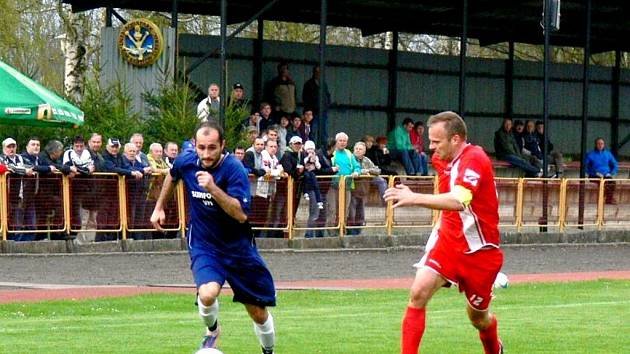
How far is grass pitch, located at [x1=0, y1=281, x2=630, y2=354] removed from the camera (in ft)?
39.3

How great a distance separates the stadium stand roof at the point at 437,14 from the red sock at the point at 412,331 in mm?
21322

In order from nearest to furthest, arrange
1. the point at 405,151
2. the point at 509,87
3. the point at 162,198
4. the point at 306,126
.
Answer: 1. the point at 162,198
2. the point at 306,126
3. the point at 405,151
4. the point at 509,87

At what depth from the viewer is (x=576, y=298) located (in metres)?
17.8

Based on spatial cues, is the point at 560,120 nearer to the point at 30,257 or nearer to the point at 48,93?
the point at 30,257

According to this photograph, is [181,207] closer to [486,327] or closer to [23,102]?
[23,102]

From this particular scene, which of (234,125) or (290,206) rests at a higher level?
(234,125)

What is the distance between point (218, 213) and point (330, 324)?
3549 millimetres

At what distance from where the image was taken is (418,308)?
10086 mm

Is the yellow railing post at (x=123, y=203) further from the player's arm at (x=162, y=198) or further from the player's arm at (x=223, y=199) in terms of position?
the player's arm at (x=223, y=199)

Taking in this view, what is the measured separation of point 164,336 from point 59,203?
32.5ft

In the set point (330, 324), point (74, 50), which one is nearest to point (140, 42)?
point (330, 324)

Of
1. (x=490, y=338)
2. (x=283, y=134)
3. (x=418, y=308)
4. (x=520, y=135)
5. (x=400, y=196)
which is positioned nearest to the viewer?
(x=400, y=196)

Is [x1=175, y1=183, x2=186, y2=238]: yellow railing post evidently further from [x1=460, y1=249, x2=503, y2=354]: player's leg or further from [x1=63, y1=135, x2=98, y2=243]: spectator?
[x1=460, y1=249, x2=503, y2=354]: player's leg

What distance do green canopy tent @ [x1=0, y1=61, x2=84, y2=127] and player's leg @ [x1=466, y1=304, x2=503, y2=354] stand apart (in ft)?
19.2
